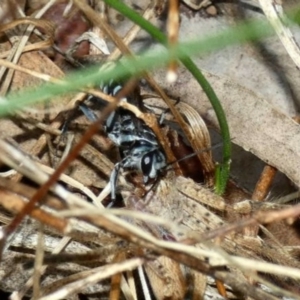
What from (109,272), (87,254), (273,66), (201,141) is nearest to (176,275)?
(87,254)

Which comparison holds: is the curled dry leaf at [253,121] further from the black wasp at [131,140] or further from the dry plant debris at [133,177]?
the black wasp at [131,140]

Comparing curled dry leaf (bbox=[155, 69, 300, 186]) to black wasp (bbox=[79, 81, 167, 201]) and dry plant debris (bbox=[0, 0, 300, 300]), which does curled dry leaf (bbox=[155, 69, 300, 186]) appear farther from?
black wasp (bbox=[79, 81, 167, 201])

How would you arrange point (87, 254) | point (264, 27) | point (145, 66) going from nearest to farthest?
1. point (145, 66)
2. point (264, 27)
3. point (87, 254)

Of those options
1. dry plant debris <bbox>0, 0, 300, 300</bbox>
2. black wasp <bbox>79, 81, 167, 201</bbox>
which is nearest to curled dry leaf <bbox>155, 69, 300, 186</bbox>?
dry plant debris <bbox>0, 0, 300, 300</bbox>

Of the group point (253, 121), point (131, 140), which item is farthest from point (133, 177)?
point (253, 121)

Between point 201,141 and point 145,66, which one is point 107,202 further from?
point 145,66

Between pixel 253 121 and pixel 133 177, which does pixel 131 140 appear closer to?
pixel 133 177

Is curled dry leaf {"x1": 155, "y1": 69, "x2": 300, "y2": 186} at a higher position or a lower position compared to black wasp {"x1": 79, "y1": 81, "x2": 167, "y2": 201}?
higher
